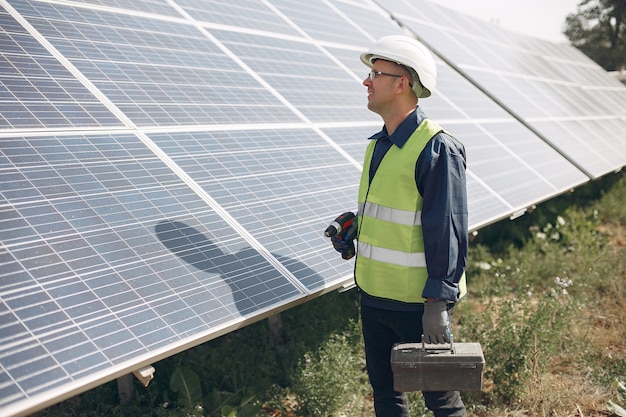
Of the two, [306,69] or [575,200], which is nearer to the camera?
[306,69]

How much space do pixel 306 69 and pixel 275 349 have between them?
3113 mm

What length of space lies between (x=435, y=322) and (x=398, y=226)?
0.58 metres

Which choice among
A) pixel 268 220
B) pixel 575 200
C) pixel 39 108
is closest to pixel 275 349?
pixel 268 220

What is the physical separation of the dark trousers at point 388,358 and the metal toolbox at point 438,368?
0.24m

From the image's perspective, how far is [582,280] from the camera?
7719 mm

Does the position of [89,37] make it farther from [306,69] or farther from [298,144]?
[306,69]

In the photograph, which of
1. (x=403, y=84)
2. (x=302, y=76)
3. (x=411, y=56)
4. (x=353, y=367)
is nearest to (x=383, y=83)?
(x=403, y=84)

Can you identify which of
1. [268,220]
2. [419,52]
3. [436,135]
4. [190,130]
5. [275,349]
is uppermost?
[419,52]

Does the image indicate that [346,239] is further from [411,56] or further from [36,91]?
[36,91]

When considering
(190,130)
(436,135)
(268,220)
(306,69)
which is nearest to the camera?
(436,135)

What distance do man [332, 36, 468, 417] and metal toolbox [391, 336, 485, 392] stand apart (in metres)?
0.10

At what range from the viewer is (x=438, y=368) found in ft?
11.4

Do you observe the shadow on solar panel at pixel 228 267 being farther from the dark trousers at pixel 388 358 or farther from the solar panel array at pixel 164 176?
the dark trousers at pixel 388 358

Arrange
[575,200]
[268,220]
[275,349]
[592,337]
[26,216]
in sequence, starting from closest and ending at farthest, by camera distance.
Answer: [26,216], [268,220], [275,349], [592,337], [575,200]
